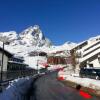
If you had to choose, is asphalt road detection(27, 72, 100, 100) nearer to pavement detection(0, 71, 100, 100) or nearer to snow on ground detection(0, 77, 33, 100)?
pavement detection(0, 71, 100, 100)

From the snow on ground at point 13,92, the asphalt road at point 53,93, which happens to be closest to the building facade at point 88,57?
the asphalt road at point 53,93

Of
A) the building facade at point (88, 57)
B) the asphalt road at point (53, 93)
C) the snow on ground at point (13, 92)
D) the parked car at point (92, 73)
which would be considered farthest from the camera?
the building facade at point (88, 57)

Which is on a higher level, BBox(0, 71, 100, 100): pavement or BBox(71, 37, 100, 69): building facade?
BBox(71, 37, 100, 69): building facade

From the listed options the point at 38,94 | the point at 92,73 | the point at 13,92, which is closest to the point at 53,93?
the point at 38,94

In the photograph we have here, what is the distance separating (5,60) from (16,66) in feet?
60.6

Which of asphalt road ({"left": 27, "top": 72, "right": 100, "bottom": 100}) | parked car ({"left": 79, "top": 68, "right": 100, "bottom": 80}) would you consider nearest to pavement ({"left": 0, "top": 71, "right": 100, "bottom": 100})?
asphalt road ({"left": 27, "top": 72, "right": 100, "bottom": 100})

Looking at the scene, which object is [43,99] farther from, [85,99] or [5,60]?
[5,60]

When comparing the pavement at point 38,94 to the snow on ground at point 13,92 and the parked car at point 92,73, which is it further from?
the parked car at point 92,73

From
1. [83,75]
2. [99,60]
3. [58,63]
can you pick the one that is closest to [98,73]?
[83,75]

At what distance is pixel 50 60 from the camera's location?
7539 inches

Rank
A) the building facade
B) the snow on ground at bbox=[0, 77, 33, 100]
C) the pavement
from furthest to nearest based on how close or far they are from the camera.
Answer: the building facade → the pavement → the snow on ground at bbox=[0, 77, 33, 100]

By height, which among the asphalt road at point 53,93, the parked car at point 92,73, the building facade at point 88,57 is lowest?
the asphalt road at point 53,93

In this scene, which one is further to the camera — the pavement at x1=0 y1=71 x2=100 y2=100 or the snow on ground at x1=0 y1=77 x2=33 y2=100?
the pavement at x1=0 y1=71 x2=100 y2=100

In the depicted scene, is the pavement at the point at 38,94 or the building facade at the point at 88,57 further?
the building facade at the point at 88,57
